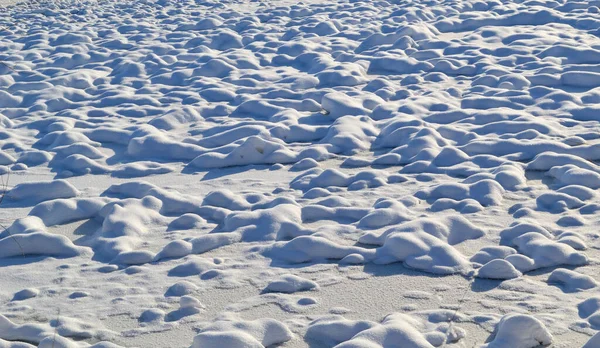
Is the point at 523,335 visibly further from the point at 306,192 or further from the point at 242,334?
the point at 306,192

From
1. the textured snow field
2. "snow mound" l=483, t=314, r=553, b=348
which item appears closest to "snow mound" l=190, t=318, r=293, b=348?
the textured snow field

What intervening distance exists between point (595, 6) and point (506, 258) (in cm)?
608

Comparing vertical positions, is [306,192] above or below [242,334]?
below

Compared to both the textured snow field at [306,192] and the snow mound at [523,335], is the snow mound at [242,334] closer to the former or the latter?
the textured snow field at [306,192]

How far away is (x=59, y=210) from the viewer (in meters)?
3.41

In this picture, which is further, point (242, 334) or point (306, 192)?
point (306, 192)

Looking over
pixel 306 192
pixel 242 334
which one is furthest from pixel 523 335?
pixel 306 192

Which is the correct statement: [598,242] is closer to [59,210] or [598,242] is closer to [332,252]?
[332,252]

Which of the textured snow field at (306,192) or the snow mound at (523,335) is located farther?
the textured snow field at (306,192)

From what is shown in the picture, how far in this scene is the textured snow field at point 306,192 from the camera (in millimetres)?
2494

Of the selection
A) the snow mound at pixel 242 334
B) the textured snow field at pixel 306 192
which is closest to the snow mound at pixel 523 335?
the textured snow field at pixel 306 192

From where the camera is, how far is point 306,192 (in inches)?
142

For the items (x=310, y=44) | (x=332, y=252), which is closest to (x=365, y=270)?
(x=332, y=252)

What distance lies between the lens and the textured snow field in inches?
98.2
